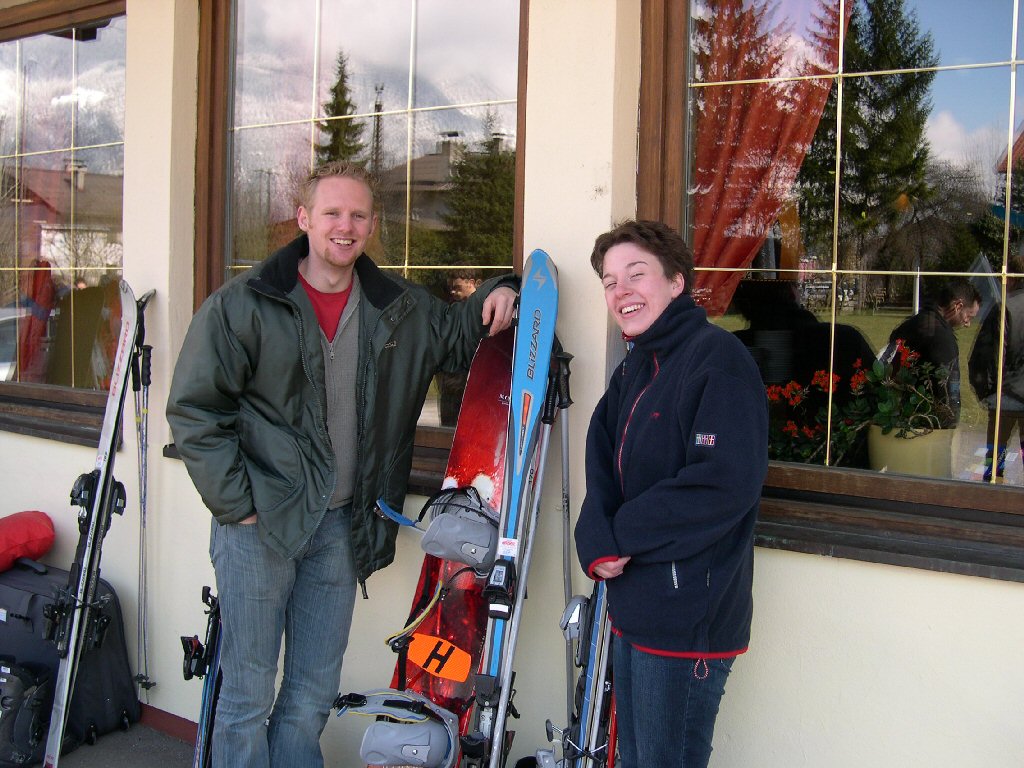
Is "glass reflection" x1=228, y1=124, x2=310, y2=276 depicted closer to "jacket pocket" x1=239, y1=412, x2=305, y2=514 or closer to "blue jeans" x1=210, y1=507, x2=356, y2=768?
"jacket pocket" x1=239, y1=412, x2=305, y2=514

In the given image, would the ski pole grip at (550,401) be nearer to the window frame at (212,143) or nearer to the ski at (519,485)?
the ski at (519,485)

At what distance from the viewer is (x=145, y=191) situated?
3.37 meters

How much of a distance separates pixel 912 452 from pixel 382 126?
1986mm

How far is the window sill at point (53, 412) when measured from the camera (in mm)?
3695

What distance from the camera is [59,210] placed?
166 inches

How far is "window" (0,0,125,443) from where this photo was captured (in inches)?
155

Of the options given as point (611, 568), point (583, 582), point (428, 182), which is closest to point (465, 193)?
point (428, 182)

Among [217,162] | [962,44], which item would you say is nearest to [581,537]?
[962,44]

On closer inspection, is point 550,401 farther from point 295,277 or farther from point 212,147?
point 212,147

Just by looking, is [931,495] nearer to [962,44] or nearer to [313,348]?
[962,44]

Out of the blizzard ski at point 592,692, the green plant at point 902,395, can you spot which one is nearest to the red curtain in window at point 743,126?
the green plant at point 902,395

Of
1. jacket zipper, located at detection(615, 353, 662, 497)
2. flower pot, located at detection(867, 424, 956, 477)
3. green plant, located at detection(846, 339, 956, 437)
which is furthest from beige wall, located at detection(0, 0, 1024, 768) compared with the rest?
jacket zipper, located at detection(615, 353, 662, 497)

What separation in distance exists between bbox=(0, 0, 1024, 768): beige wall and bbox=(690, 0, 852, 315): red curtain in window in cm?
21

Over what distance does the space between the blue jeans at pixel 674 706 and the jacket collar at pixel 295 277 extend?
114 centimetres
